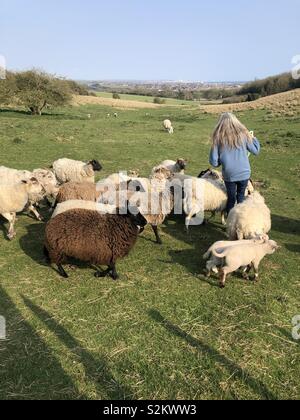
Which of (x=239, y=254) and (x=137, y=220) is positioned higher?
(x=137, y=220)

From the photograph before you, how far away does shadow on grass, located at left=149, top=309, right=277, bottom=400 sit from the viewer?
4.15 m

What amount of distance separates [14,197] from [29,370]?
4.51m

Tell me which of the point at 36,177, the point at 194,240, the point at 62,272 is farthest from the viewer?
the point at 36,177

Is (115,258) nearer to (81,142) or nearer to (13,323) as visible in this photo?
(13,323)

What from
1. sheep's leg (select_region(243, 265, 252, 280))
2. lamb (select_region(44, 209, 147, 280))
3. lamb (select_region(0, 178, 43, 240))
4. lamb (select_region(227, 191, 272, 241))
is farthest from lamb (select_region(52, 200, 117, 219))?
sheep's leg (select_region(243, 265, 252, 280))

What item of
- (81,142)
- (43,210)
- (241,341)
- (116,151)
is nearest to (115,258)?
(241,341)

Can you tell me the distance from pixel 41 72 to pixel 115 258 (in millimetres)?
35988

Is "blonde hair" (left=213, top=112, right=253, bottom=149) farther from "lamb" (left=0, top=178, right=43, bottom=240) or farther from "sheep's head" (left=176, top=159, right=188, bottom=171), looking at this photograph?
"lamb" (left=0, top=178, right=43, bottom=240)

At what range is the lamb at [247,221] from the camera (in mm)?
6676

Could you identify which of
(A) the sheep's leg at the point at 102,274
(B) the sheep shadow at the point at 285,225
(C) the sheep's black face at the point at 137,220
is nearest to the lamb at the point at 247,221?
(C) the sheep's black face at the point at 137,220

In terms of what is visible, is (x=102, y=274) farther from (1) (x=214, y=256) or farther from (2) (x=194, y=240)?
(2) (x=194, y=240)

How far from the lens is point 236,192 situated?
767cm

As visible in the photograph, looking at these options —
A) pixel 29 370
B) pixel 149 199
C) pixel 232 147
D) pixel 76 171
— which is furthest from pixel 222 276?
pixel 76 171

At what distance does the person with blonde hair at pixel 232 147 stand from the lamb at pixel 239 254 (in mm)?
1559
